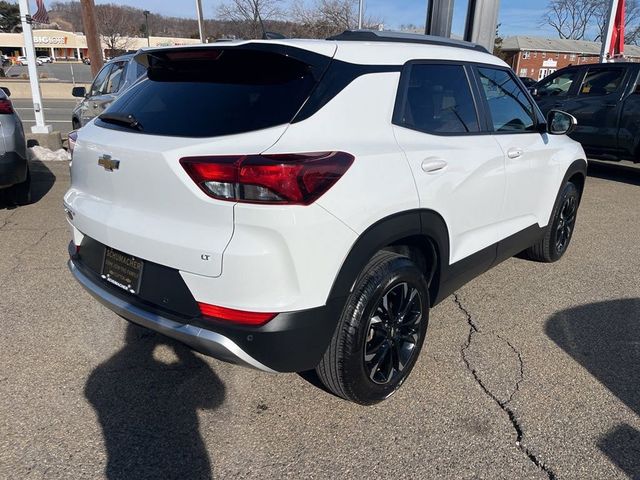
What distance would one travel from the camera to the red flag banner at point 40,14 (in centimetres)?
950

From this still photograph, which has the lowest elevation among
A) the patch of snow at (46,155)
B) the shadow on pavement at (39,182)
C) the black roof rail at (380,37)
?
the shadow on pavement at (39,182)

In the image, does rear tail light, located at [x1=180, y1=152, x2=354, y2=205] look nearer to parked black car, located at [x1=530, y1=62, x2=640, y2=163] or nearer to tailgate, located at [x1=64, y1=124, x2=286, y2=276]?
tailgate, located at [x1=64, y1=124, x2=286, y2=276]

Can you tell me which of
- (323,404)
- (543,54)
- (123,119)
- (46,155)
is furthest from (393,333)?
(543,54)

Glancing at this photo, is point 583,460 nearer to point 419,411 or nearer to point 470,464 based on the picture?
point 470,464

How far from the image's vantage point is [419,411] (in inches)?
106

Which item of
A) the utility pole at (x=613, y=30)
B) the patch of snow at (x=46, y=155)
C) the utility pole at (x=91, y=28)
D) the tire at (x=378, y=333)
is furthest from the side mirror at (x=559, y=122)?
the utility pole at (x=91, y=28)

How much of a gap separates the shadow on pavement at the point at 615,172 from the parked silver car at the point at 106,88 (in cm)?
840

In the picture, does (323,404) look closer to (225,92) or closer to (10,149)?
(225,92)

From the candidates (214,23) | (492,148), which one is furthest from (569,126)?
(214,23)

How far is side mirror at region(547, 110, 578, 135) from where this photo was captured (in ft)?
13.4

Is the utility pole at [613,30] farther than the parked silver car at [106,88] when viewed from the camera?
Yes

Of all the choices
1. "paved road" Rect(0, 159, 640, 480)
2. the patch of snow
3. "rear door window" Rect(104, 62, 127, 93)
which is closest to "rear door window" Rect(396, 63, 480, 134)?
"paved road" Rect(0, 159, 640, 480)

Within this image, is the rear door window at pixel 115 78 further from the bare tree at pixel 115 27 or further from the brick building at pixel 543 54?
the brick building at pixel 543 54

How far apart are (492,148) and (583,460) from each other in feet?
6.04
